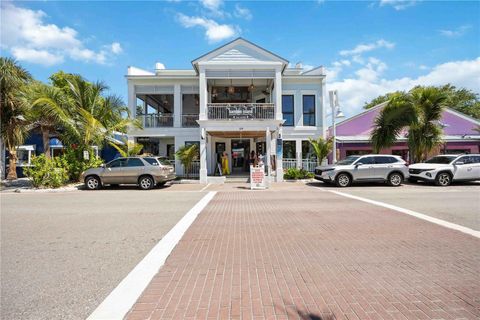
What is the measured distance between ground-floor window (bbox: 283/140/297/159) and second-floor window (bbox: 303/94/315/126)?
5.99ft

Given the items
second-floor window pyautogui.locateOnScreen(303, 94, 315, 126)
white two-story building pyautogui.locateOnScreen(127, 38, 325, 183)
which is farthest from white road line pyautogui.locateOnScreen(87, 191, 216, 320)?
second-floor window pyautogui.locateOnScreen(303, 94, 315, 126)

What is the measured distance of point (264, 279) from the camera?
140 inches

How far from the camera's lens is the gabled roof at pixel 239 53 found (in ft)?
58.7

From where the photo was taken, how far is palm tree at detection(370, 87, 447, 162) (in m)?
16.3

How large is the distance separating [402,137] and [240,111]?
45.4 ft

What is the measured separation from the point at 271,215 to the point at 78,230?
4.57 metres

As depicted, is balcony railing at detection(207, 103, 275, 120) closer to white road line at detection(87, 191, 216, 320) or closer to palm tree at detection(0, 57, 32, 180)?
palm tree at detection(0, 57, 32, 180)

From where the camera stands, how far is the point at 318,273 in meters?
3.72

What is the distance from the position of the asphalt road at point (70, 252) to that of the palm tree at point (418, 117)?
14469 mm

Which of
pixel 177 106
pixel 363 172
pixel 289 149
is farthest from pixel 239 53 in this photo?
pixel 363 172

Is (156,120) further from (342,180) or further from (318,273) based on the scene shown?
(318,273)

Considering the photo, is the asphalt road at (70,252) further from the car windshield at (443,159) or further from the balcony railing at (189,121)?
the car windshield at (443,159)

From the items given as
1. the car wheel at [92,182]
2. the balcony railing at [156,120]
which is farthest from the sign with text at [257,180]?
the balcony railing at [156,120]

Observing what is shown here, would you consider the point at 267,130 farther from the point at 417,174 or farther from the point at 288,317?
the point at 288,317
